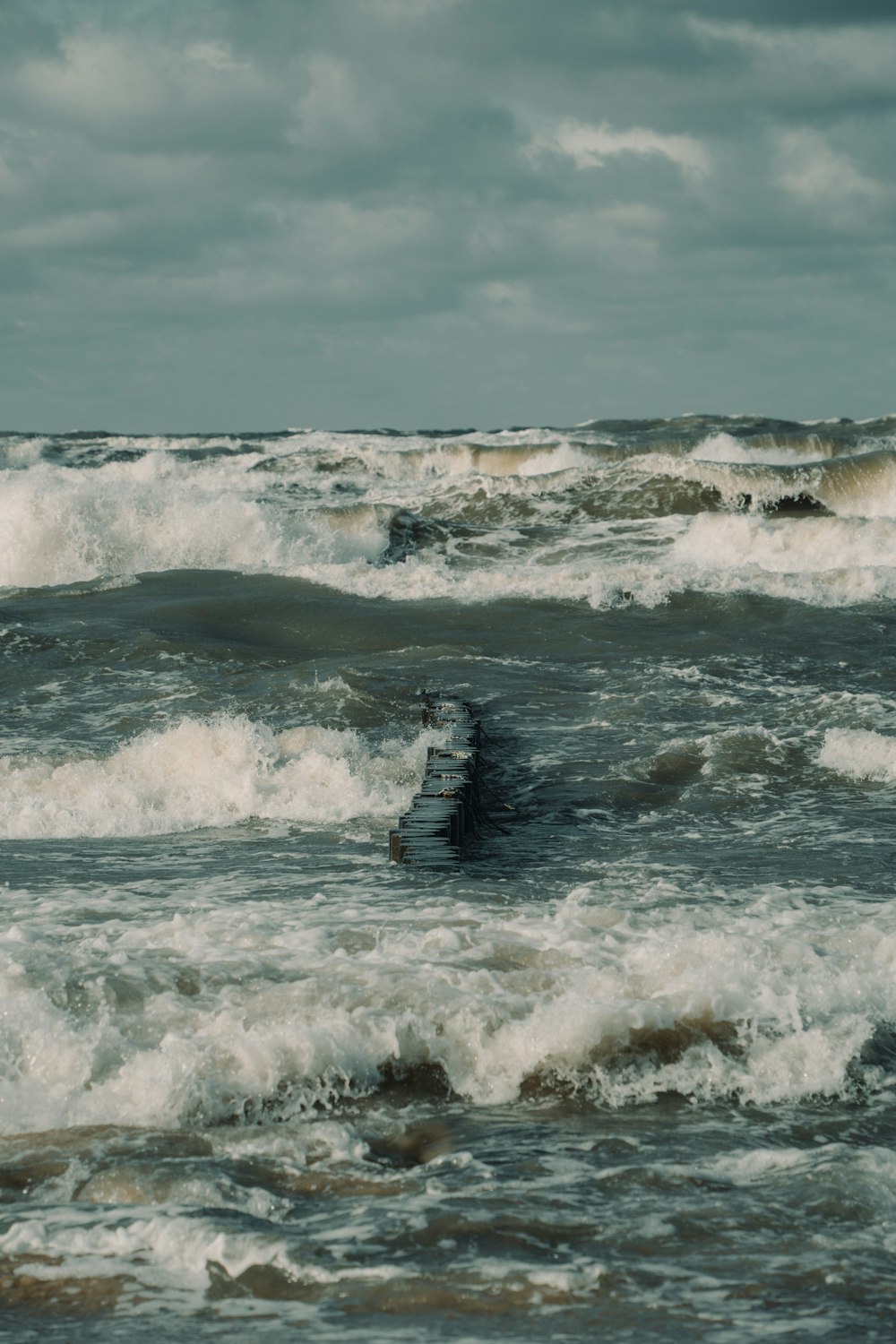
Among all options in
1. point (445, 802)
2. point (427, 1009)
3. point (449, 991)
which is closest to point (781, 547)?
point (445, 802)

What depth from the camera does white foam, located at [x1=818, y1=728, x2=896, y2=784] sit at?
11.0 metres

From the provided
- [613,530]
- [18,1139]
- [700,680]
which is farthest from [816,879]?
[613,530]

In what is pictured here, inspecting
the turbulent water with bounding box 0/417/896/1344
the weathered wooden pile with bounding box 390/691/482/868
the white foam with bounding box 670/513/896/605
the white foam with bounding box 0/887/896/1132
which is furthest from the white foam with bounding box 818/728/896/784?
the white foam with bounding box 670/513/896/605

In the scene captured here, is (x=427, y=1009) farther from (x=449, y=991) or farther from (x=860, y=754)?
(x=860, y=754)

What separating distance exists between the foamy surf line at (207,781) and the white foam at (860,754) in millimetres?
3364

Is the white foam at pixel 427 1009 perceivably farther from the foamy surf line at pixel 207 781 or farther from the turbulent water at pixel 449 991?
the foamy surf line at pixel 207 781

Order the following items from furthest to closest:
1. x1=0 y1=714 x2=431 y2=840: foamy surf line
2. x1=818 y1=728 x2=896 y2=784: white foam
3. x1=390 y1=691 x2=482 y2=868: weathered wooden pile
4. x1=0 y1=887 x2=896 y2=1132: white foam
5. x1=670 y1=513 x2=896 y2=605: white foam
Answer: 1. x1=670 y1=513 x2=896 y2=605: white foam
2. x1=818 y1=728 x2=896 y2=784: white foam
3. x1=0 y1=714 x2=431 y2=840: foamy surf line
4. x1=390 y1=691 x2=482 y2=868: weathered wooden pile
5. x1=0 y1=887 x2=896 y2=1132: white foam

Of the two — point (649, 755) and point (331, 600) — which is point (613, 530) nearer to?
point (331, 600)

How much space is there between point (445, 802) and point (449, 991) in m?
3.64

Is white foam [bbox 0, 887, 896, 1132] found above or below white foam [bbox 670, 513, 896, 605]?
below

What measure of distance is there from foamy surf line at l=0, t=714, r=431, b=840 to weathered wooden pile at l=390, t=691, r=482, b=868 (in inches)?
13.5

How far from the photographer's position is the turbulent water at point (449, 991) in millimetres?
3914

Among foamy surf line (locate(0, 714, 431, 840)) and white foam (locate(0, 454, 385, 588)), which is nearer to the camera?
foamy surf line (locate(0, 714, 431, 840))

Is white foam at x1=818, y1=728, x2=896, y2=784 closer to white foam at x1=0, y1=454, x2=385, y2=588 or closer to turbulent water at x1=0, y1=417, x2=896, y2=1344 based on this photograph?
turbulent water at x1=0, y1=417, x2=896, y2=1344
